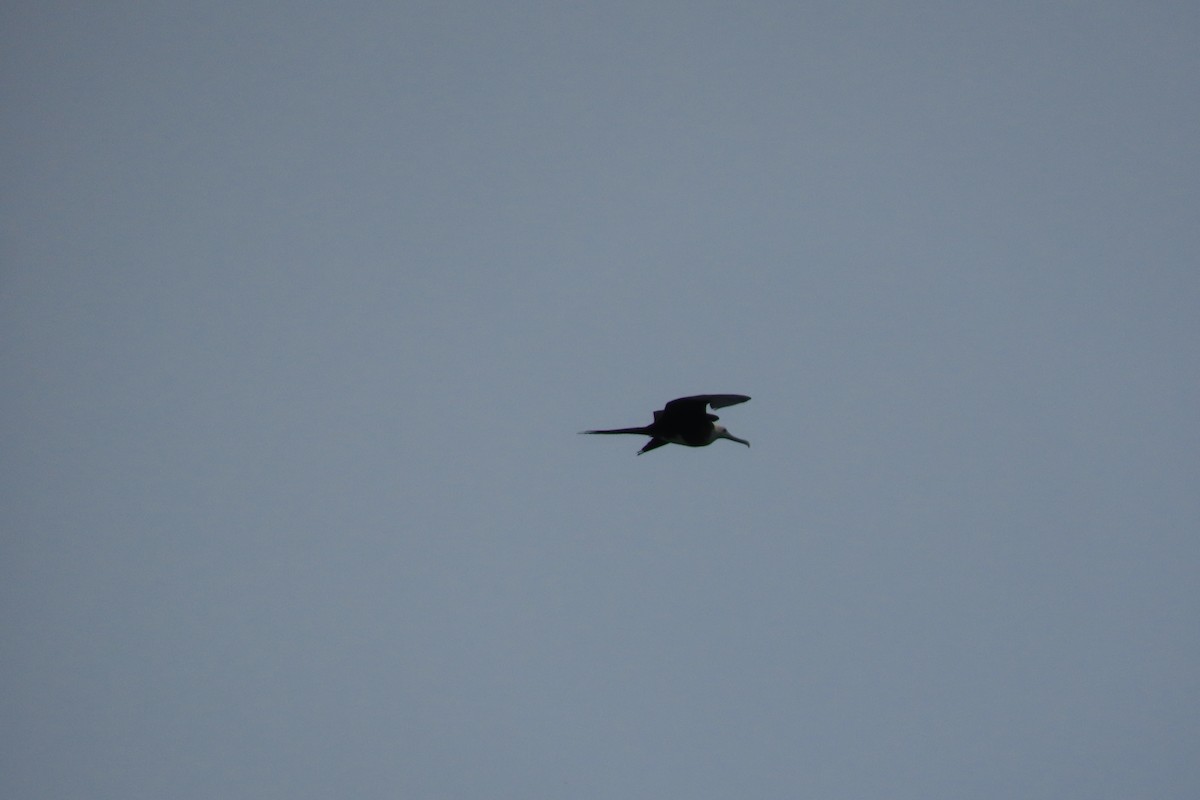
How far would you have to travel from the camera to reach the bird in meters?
19.5

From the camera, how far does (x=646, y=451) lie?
2148 centimetres

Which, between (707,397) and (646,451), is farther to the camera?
(646,451)

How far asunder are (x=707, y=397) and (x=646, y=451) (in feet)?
10.1

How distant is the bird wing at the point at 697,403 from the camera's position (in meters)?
19.0

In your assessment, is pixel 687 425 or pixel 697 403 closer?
pixel 697 403

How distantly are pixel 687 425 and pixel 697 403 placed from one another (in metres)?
1.30

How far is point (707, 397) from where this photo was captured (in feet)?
61.5

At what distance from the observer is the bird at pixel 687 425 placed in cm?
1952

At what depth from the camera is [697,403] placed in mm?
19453

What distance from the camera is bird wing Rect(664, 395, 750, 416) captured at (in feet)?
62.3
